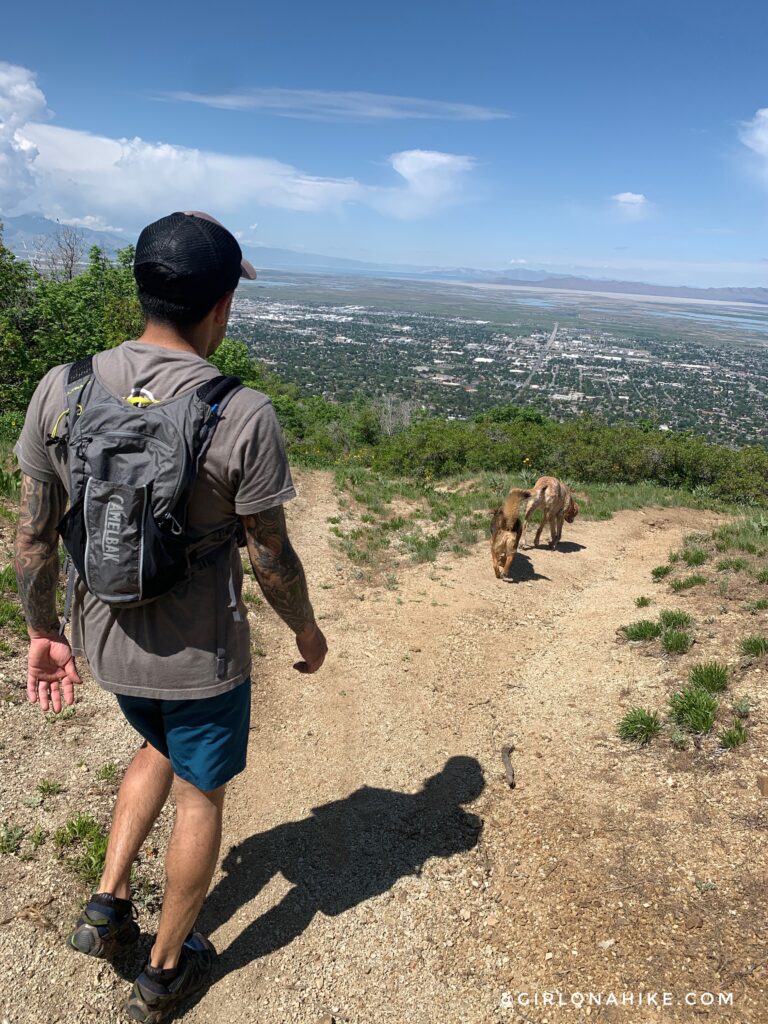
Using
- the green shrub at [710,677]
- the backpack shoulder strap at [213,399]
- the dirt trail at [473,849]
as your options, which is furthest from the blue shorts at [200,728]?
the green shrub at [710,677]

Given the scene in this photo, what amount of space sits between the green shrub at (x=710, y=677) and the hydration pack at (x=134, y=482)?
4377mm

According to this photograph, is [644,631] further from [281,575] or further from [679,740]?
[281,575]

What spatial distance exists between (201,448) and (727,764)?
4.01 metres

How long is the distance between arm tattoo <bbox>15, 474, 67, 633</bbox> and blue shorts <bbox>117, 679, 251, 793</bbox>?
43 cm

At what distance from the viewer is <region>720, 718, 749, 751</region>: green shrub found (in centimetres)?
429

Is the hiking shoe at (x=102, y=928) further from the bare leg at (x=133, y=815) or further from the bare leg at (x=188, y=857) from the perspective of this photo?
the bare leg at (x=188, y=857)

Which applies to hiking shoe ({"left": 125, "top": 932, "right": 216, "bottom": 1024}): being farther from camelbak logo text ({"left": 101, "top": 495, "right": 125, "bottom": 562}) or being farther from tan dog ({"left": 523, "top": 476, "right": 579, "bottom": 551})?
tan dog ({"left": 523, "top": 476, "right": 579, "bottom": 551})

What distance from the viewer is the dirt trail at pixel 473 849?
2.83 m

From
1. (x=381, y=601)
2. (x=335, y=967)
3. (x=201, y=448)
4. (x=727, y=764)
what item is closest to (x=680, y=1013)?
(x=335, y=967)

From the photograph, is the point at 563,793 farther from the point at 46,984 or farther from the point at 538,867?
the point at 46,984

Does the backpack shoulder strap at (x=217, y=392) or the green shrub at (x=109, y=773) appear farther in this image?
the green shrub at (x=109, y=773)

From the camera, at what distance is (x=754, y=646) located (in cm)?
532

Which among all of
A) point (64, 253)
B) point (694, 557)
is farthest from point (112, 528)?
point (64, 253)

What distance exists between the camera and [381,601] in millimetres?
7691
